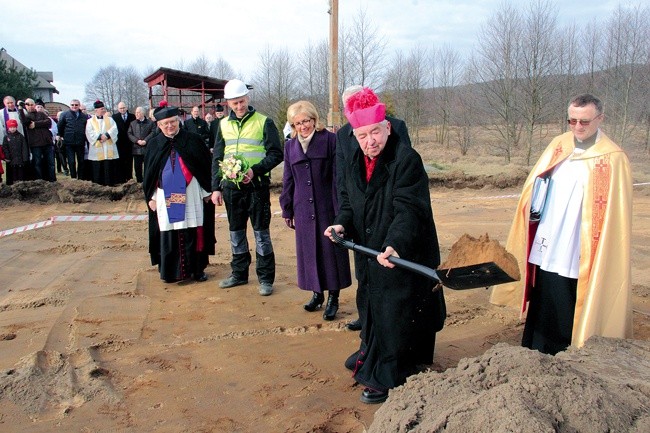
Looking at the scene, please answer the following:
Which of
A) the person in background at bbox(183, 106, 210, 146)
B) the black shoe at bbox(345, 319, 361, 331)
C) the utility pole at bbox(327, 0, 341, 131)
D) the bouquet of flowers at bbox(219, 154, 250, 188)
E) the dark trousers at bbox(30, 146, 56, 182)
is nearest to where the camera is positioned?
the black shoe at bbox(345, 319, 361, 331)

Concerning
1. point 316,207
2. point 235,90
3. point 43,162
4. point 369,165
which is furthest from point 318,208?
point 43,162

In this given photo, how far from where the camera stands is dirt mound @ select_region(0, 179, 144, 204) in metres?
11.9

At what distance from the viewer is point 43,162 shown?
42.9 ft

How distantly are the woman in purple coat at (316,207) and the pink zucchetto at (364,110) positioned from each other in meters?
1.75

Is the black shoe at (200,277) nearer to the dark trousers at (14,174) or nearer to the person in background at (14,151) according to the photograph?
the person in background at (14,151)

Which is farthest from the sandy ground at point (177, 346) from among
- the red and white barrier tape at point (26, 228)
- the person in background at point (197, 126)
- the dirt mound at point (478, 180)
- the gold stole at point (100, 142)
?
the dirt mound at point (478, 180)

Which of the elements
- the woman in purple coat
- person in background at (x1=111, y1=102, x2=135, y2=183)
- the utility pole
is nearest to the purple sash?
the woman in purple coat

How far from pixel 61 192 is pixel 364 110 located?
34.5ft

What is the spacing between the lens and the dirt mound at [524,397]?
Answer: 2246 mm

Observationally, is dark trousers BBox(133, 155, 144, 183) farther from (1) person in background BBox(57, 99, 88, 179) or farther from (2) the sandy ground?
(2) the sandy ground

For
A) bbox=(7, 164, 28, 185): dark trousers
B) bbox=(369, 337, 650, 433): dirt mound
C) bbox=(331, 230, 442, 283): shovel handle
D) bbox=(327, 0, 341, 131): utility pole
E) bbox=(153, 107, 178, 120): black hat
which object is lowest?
bbox=(369, 337, 650, 433): dirt mound

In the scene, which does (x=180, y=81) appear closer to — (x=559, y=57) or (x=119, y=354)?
(x=559, y=57)

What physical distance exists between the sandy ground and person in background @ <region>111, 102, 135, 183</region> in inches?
231

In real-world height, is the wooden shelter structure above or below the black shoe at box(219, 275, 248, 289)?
above
